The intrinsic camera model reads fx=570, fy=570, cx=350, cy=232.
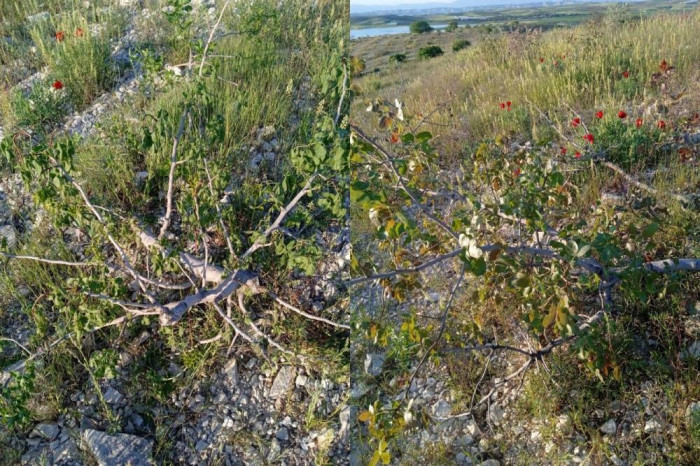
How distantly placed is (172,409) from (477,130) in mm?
3539

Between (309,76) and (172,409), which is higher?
(309,76)

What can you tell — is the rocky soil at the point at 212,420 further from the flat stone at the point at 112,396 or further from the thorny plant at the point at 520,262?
the thorny plant at the point at 520,262

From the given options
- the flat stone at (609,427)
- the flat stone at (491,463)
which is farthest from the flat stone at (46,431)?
the flat stone at (609,427)

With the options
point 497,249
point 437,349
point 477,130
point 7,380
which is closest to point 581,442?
point 437,349

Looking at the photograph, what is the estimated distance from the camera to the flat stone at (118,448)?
2.66 m

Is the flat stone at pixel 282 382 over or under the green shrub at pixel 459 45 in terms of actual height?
under

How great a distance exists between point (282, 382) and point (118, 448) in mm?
833

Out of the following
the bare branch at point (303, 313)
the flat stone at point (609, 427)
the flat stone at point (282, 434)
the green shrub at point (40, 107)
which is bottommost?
the flat stone at point (282, 434)

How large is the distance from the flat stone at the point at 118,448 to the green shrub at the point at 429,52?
38.5ft

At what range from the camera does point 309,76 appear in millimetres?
Result: 5047

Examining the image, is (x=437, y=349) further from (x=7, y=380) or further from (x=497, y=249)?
(x=7, y=380)

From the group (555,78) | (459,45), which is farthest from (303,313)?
(459,45)

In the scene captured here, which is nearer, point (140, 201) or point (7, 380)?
point (7, 380)

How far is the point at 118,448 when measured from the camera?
2.70 metres
